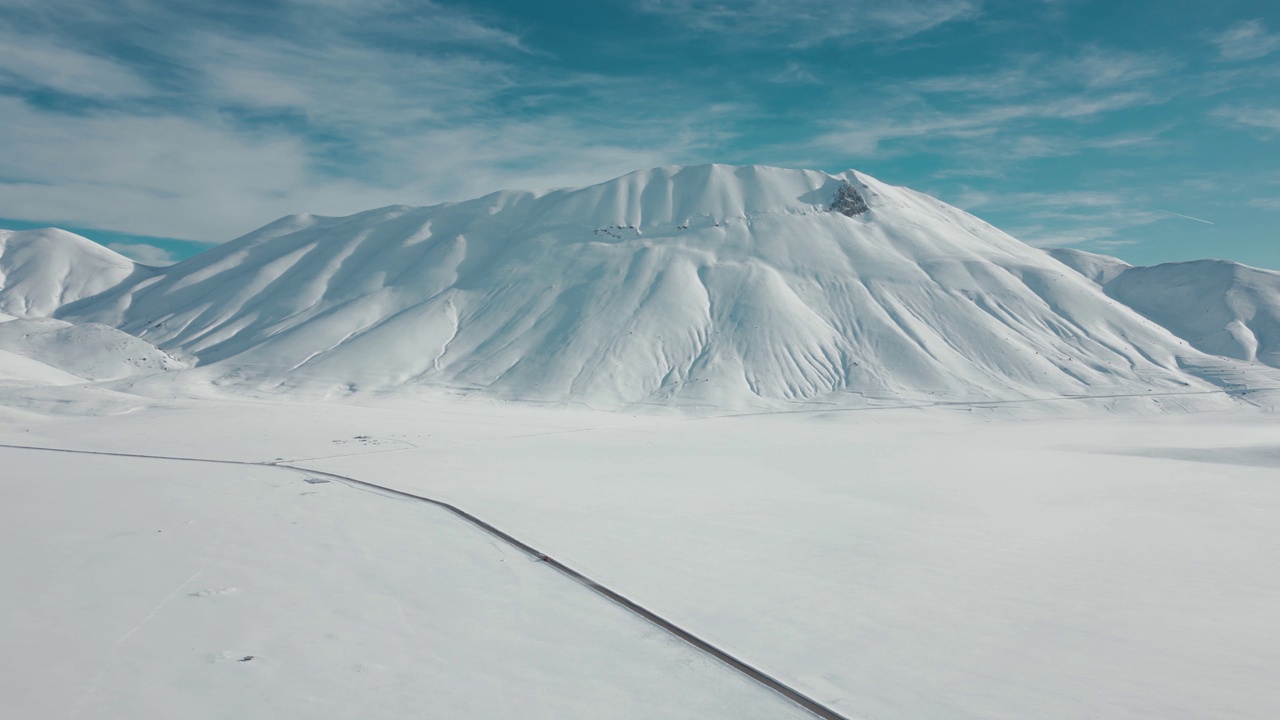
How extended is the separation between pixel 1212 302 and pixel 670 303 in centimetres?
4944

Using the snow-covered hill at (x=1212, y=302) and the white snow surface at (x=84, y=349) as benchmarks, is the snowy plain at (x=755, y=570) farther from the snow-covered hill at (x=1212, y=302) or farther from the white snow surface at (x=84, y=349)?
the snow-covered hill at (x=1212, y=302)

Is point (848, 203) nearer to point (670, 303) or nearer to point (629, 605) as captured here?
point (670, 303)

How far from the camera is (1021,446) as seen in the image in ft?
117

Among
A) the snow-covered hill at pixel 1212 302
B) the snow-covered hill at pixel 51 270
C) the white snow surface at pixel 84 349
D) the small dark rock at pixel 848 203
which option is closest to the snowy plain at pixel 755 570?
the white snow surface at pixel 84 349

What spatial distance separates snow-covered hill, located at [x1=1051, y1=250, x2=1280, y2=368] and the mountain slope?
6146mm

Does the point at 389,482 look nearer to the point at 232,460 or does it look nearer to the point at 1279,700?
the point at 232,460

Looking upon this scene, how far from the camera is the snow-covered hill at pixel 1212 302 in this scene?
6469 centimetres

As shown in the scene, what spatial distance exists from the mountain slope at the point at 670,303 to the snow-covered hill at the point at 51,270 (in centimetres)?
769

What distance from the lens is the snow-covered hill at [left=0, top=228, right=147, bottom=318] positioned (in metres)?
95.7

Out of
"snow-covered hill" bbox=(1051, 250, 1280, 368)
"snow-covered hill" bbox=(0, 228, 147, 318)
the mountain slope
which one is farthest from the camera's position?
"snow-covered hill" bbox=(0, 228, 147, 318)

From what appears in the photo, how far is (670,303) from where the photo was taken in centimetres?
6562

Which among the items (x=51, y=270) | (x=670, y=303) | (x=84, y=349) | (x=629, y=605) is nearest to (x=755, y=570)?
(x=629, y=605)

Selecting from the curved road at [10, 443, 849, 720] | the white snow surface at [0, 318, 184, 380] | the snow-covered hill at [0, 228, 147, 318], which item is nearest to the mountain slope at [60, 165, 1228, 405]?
the white snow surface at [0, 318, 184, 380]

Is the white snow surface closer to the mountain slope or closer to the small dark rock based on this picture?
the mountain slope
